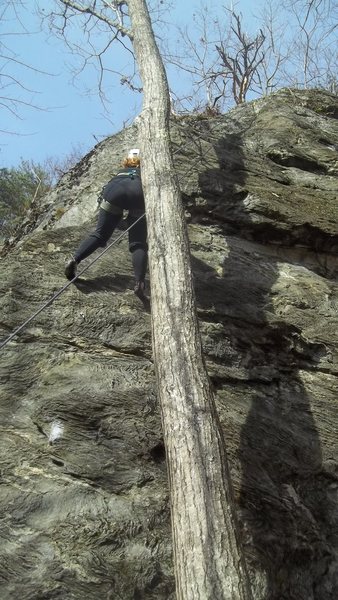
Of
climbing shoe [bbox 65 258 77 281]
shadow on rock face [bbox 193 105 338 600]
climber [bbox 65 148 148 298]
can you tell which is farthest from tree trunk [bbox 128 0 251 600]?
shadow on rock face [bbox 193 105 338 600]

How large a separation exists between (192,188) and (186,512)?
508 centimetres

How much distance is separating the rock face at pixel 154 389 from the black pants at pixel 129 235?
0.30m

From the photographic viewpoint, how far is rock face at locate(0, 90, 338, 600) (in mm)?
4320

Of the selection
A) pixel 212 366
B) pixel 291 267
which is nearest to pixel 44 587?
pixel 212 366

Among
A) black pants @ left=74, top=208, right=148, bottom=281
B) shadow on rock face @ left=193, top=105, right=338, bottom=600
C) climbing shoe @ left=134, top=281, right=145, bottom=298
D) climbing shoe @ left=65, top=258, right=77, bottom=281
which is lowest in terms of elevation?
shadow on rock face @ left=193, top=105, right=338, bottom=600

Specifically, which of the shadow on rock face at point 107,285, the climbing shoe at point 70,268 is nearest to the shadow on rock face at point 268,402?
the shadow on rock face at point 107,285

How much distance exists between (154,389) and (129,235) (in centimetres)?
192

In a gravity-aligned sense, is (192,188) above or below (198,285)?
above

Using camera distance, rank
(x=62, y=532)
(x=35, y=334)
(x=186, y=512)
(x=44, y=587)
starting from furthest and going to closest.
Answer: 1. (x=35, y=334)
2. (x=62, y=532)
3. (x=44, y=587)
4. (x=186, y=512)

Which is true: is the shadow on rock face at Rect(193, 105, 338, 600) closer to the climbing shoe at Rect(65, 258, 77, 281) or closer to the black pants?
the black pants

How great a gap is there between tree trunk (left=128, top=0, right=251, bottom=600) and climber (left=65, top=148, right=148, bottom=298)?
1.59 feet

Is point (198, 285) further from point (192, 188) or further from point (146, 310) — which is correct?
point (192, 188)

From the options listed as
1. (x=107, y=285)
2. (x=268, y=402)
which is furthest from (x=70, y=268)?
(x=268, y=402)

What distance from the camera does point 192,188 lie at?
776 centimetres
